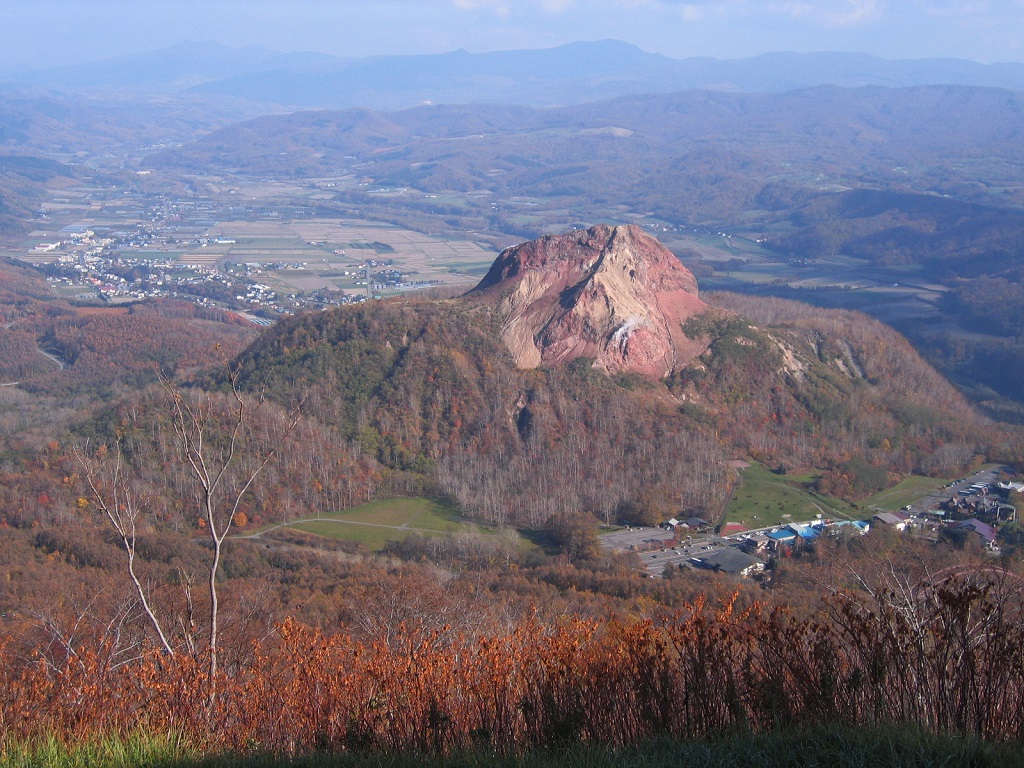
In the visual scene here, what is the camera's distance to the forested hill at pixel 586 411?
1373 inches

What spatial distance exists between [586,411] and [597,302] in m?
6.13

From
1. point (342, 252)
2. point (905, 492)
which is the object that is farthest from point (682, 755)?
point (342, 252)

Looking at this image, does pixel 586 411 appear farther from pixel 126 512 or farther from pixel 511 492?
pixel 126 512

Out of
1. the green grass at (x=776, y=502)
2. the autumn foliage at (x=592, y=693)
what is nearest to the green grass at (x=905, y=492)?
the green grass at (x=776, y=502)

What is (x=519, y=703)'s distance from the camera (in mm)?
7332

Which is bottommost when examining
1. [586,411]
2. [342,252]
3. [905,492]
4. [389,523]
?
[389,523]

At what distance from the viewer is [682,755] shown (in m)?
6.34

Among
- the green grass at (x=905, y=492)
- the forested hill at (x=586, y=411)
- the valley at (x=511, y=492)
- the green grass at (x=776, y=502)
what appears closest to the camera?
the valley at (x=511, y=492)

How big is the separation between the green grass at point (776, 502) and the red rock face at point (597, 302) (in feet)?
27.7

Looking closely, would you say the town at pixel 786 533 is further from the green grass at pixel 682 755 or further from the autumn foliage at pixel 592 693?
the green grass at pixel 682 755

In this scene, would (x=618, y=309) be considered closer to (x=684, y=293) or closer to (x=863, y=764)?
(x=684, y=293)

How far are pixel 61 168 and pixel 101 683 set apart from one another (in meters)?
169

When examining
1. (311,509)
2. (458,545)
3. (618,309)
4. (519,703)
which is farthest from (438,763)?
(618,309)

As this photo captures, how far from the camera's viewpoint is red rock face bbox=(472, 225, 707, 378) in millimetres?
41656
